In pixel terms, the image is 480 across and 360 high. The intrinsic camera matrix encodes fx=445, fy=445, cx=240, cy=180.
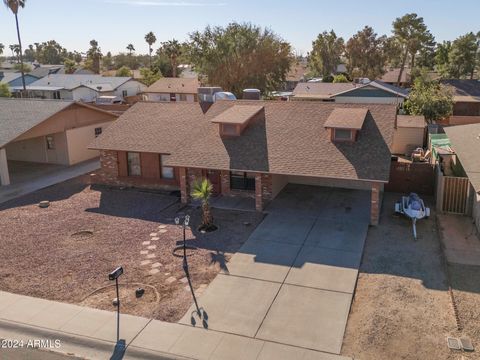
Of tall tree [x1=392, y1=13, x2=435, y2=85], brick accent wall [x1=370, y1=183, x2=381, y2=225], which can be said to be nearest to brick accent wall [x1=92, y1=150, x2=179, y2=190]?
brick accent wall [x1=370, y1=183, x2=381, y2=225]

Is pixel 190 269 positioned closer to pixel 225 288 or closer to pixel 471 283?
pixel 225 288

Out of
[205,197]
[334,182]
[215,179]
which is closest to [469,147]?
[334,182]

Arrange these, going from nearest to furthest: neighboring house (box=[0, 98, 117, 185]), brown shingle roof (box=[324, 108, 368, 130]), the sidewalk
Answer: the sidewalk, brown shingle roof (box=[324, 108, 368, 130]), neighboring house (box=[0, 98, 117, 185])

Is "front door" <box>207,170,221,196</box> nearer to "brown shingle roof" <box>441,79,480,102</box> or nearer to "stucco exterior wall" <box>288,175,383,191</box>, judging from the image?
"stucco exterior wall" <box>288,175,383,191</box>

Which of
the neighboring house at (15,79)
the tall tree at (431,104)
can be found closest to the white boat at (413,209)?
the tall tree at (431,104)

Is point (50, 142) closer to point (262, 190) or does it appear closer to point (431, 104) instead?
point (262, 190)

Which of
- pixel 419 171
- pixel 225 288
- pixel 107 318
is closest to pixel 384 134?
pixel 419 171
